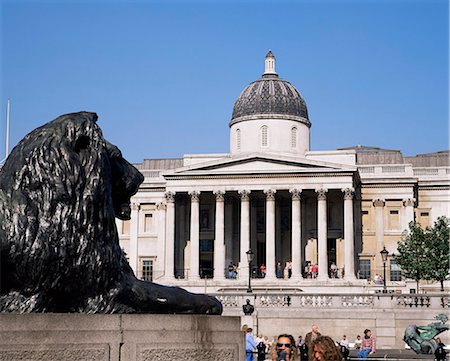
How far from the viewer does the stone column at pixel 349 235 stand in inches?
2662

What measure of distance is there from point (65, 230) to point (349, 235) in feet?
201

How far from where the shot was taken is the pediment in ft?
225

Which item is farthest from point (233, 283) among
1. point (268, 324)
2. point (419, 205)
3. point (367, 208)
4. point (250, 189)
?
point (268, 324)

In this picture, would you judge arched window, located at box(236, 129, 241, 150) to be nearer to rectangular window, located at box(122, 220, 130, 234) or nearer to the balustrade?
rectangular window, located at box(122, 220, 130, 234)

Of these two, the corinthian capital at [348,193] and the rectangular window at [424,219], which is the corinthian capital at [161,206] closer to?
the corinthian capital at [348,193]

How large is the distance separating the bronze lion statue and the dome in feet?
222

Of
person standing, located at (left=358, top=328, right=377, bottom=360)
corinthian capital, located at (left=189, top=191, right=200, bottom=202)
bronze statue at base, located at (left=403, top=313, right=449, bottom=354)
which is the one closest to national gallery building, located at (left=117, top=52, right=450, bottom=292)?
corinthian capital, located at (left=189, top=191, right=200, bottom=202)

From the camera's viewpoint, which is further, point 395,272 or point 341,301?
point 395,272

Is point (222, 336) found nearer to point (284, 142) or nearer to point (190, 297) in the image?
point (190, 297)

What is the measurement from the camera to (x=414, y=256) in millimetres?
64750

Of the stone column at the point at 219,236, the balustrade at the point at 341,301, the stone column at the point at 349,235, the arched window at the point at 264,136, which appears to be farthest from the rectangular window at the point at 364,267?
the balustrade at the point at 341,301

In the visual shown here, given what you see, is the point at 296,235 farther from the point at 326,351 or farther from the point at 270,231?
the point at 326,351

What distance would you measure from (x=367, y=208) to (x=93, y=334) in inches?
2696

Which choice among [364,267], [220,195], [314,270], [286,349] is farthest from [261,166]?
[286,349]
